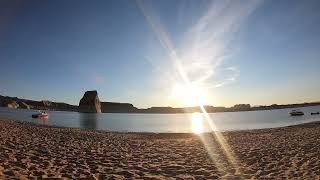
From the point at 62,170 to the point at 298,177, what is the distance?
8769mm

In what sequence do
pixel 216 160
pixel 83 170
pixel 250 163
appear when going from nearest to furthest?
pixel 83 170, pixel 250 163, pixel 216 160

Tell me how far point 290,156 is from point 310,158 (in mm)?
1244

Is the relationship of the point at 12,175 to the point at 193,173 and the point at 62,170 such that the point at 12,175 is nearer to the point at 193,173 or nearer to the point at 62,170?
the point at 62,170

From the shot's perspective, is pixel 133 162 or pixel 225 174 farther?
pixel 133 162

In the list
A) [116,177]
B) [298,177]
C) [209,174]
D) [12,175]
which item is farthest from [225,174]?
[12,175]

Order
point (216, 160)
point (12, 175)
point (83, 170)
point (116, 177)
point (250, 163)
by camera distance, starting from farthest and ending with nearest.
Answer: point (216, 160)
point (250, 163)
point (83, 170)
point (116, 177)
point (12, 175)

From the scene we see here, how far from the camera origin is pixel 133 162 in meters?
14.7

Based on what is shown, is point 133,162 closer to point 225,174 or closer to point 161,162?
point 161,162

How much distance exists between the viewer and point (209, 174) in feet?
39.9

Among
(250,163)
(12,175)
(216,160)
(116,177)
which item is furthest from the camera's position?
(216,160)

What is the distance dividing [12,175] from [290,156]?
43.3 ft

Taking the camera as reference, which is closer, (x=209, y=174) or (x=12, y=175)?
(x=12, y=175)

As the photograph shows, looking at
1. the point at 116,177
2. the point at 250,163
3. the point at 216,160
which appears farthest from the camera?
the point at 216,160

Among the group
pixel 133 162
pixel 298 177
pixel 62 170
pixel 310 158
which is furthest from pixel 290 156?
pixel 62 170
